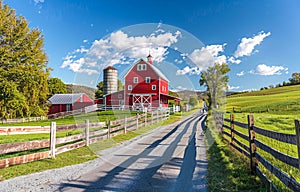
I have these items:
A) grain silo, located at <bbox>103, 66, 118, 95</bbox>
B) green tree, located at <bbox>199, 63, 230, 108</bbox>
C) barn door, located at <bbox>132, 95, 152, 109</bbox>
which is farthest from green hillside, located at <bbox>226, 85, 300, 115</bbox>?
grain silo, located at <bbox>103, 66, 118, 95</bbox>

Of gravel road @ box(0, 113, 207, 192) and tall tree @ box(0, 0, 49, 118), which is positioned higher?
tall tree @ box(0, 0, 49, 118)

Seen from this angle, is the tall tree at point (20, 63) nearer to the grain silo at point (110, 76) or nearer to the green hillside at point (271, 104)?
the grain silo at point (110, 76)

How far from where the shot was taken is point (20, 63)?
25625mm

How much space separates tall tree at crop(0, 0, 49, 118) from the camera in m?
23.5

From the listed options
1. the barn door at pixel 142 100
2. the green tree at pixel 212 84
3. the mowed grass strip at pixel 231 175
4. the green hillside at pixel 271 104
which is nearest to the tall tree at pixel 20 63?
the barn door at pixel 142 100

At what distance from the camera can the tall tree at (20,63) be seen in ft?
77.0

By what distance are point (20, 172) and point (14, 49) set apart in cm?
2555

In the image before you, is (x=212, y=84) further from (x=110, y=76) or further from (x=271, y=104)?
(x=271, y=104)

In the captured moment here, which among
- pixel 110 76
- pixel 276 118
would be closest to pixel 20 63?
pixel 110 76

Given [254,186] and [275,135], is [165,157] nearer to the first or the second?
[254,186]

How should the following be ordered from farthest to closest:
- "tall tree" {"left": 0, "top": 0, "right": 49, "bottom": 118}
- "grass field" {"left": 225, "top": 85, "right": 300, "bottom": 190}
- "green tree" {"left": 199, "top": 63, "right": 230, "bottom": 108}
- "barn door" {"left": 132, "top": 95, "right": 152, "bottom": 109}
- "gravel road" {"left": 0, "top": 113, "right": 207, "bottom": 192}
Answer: "barn door" {"left": 132, "top": 95, "right": 152, "bottom": 109} → "tall tree" {"left": 0, "top": 0, "right": 49, "bottom": 118} → "green tree" {"left": 199, "top": 63, "right": 230, "bottom": 108} → "grass field" {"left": 225, "top": 85, "right": 300, "bottom": 190} → "gravel road" {"left": 0, "top": 113, "right": 207, "bottom": 192}

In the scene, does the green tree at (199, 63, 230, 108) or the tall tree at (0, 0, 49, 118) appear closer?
the green tree at (199, 63, 230, 108)

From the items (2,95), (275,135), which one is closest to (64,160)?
(275,135)

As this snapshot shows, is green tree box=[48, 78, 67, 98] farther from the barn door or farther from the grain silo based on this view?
the grain silo
